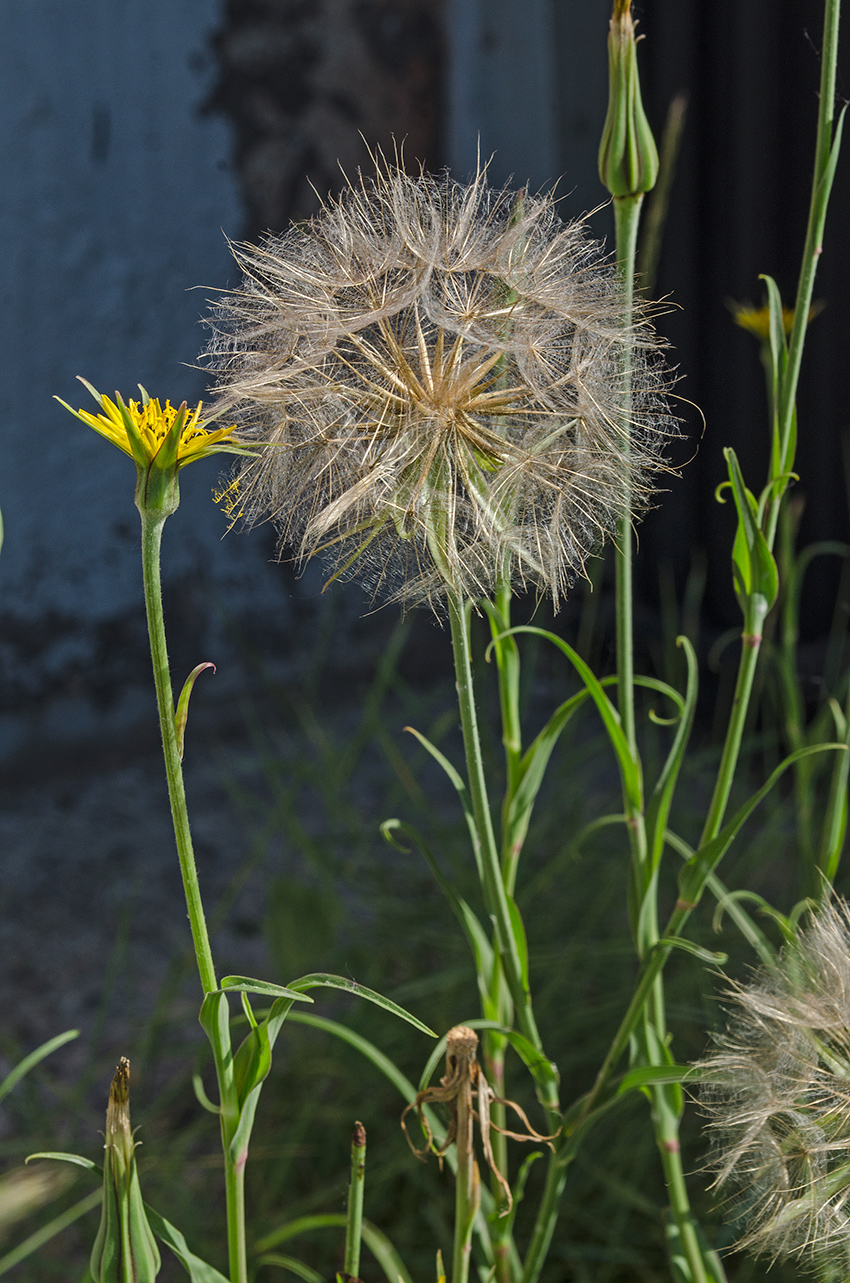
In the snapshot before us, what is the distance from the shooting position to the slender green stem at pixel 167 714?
36 cm

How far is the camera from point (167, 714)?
382 mm

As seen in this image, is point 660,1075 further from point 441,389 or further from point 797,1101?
point 441,389

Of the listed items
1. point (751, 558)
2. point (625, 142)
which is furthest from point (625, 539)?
point (625, 142)

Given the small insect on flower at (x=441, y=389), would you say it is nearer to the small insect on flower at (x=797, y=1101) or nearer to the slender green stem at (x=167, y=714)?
the slender green stem at (x=167, y=714)

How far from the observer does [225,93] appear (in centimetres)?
241

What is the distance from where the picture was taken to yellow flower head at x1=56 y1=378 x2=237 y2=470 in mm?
363

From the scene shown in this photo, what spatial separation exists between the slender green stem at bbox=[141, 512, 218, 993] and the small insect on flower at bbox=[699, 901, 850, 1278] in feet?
0.80

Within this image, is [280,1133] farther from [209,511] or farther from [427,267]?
[209,511]

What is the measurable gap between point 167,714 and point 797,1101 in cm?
35

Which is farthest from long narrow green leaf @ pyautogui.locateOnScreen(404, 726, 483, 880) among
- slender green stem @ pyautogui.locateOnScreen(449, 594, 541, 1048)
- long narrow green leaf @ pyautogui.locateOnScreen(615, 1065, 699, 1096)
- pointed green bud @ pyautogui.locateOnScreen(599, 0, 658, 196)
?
pointed green bud @ pyautogui.locateOnScreen(599, 0, 658, 196)

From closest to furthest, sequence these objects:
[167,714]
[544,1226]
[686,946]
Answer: [167,714], [686,946], [544,1226]

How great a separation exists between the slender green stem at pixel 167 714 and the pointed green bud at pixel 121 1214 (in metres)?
0.05

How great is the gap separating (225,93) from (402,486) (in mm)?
2321

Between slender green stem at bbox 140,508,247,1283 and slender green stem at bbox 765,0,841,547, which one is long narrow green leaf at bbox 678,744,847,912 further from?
slender green stem at bbox 140,508,247,1283
